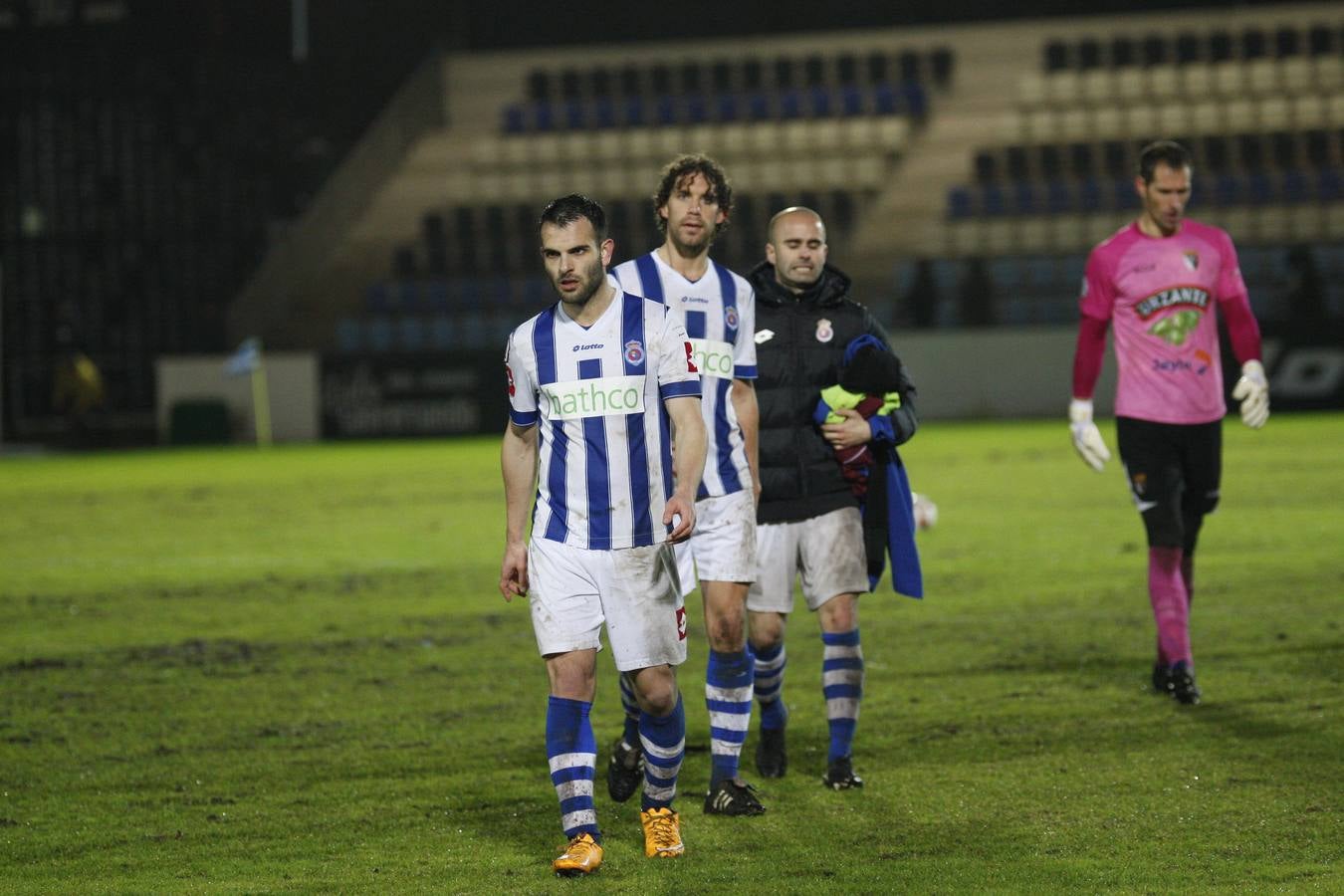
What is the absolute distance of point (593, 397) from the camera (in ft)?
15.5

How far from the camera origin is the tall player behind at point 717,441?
5.37 m

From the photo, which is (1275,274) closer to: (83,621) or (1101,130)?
(1101,130)

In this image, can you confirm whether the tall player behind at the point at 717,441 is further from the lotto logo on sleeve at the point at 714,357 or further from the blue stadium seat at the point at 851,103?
the blue stadium seat at the point at 851,103

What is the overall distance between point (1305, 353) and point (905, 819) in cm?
2218

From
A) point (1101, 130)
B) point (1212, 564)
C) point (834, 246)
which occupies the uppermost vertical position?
point (1101, 130)

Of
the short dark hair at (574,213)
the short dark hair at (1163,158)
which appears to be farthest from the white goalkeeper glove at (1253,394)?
the short dark hair at (574,213)

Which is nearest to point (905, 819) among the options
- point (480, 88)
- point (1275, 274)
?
point (1275, 274)

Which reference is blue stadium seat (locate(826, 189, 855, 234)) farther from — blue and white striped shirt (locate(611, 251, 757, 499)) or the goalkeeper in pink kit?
blue and white striped shirt (locate(611, 251, 757, 499))

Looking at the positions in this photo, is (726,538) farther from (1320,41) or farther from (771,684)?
(1320,41)

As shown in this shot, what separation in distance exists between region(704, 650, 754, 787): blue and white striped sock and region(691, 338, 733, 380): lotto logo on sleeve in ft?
2.86

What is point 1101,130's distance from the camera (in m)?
32.3

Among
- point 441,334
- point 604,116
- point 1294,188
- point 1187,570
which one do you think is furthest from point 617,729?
point 604,116

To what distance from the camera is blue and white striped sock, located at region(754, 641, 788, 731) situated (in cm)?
581

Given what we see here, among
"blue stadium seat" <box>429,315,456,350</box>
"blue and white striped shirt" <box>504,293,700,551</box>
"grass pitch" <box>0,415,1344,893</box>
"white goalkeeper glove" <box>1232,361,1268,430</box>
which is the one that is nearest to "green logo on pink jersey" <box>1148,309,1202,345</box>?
"white goalkeeper glove" <box>1232,361,1268,430</box>
